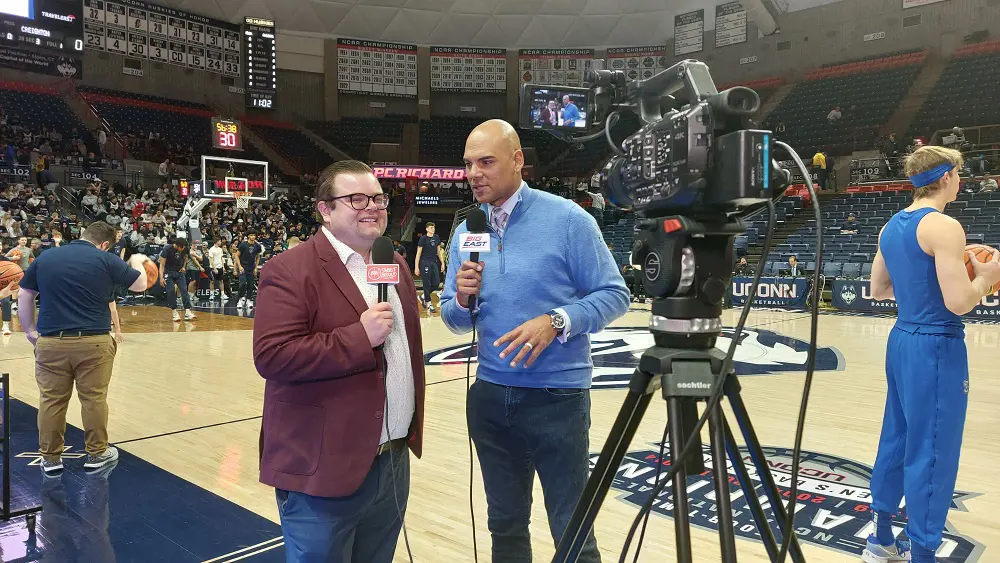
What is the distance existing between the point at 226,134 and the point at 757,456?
75.3ft

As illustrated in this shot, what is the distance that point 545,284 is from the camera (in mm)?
2029

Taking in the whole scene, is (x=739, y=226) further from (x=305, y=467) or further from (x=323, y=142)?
(x=323, y=142)

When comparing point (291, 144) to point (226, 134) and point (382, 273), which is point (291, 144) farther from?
point (382, 273)

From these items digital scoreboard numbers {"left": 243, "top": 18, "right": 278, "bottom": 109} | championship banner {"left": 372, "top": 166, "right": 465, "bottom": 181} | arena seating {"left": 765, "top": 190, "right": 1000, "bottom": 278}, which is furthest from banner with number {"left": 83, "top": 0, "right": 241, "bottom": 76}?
arena seating {"left": 765, "top": 190, "right": 1000, "bottom": 278}

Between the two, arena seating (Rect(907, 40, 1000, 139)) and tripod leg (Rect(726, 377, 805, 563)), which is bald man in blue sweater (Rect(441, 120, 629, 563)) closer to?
tripod leg (Rect(726, 377, 805, 563))

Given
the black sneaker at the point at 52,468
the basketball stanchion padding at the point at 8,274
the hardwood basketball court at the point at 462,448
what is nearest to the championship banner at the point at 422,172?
the hardwood basketball court at the point at 462,448

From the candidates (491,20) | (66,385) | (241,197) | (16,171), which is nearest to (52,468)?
(66,385)

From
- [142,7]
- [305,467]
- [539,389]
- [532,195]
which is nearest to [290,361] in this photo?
[305,467]

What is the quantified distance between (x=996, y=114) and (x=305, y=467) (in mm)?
22162

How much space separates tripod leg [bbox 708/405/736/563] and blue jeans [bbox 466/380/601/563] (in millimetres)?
718

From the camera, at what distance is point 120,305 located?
47.9ft

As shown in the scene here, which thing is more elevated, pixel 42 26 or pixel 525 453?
pixel 42 26

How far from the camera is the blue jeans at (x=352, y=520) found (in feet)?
5.40

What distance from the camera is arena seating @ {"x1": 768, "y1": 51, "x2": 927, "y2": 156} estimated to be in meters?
21.1
